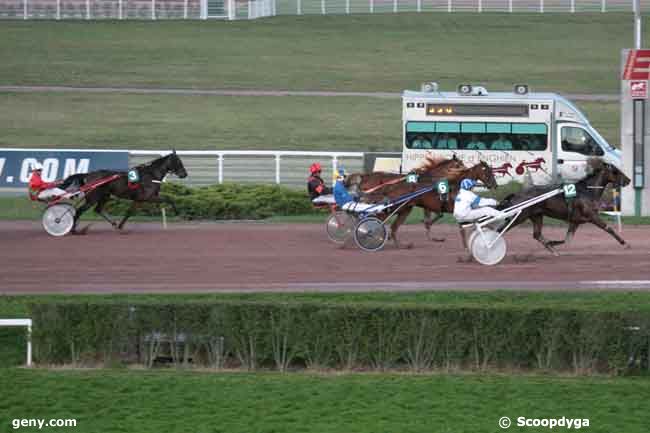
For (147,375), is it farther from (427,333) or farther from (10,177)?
(10,177)

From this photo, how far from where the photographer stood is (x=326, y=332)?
44.0 ft

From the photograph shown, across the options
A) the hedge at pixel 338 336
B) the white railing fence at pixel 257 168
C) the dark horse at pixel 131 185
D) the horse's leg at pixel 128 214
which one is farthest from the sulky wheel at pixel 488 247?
the white railing fence at pixel 257 168

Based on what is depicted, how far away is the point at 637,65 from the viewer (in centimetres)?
2422

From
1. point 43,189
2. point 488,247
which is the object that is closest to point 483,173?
point 488,247

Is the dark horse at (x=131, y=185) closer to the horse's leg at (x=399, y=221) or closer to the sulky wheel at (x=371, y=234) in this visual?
the sulky wheel at (x=371, y=234)

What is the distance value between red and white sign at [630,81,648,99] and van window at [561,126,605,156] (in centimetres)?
398

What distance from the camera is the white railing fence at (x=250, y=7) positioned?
58.1m

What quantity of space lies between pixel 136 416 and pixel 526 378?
396 cm

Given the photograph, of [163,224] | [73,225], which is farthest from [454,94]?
[73,225]

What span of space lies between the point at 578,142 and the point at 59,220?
1183cm

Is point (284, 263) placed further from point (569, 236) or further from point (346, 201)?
point (569, 236)

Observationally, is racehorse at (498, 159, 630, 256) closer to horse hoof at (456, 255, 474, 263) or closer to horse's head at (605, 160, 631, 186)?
horse's head at (605, 160, 631, 186)

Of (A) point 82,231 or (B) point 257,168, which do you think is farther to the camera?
(B) point 257,168

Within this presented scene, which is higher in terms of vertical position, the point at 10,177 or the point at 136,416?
the point at 10,177
